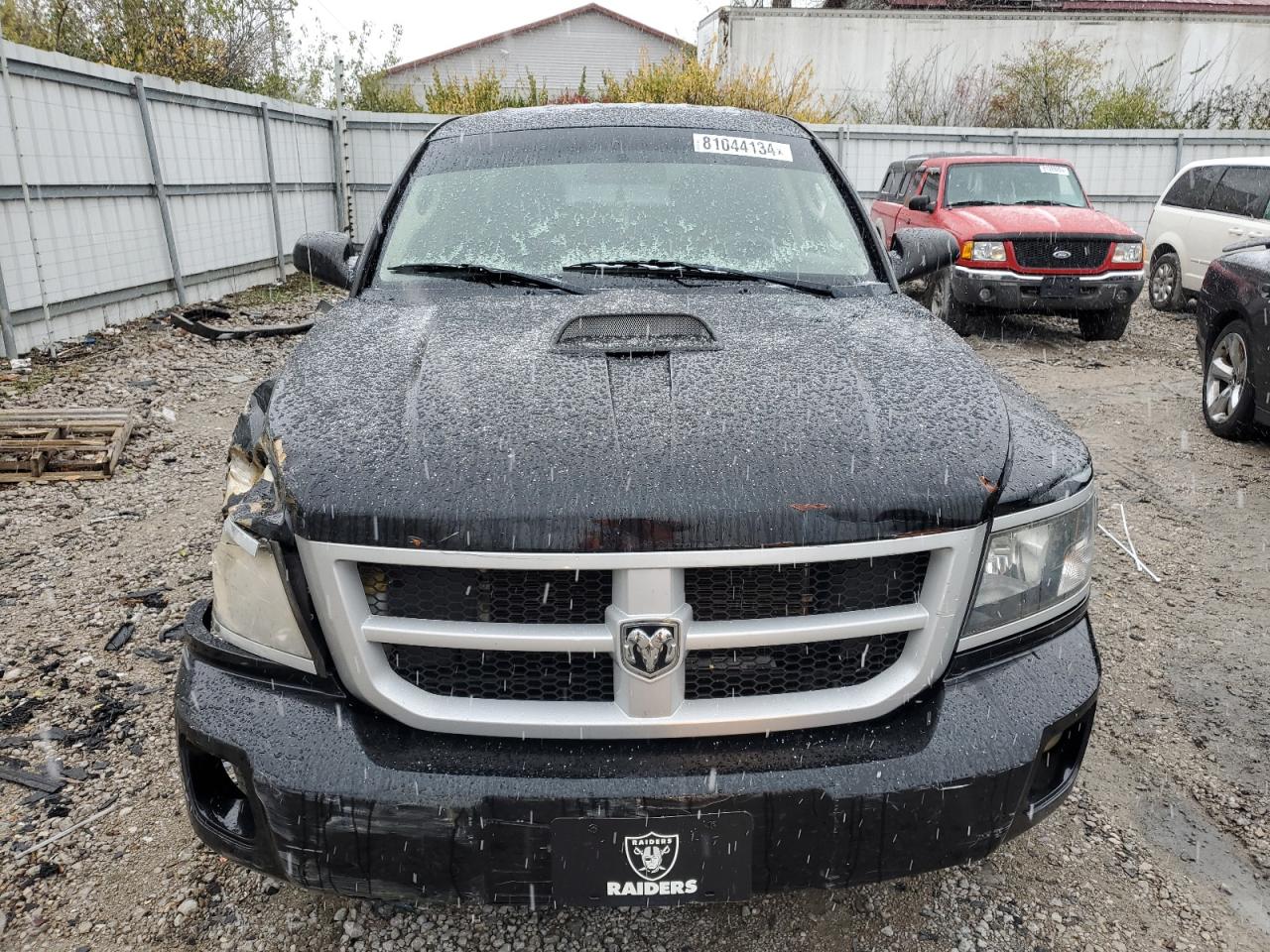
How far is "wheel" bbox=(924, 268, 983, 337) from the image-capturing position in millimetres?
9578

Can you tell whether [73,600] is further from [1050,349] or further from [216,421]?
[1050,349]

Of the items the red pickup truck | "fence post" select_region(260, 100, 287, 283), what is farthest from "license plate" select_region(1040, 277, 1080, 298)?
"fence post" select_region(260, 100, 287, 283)

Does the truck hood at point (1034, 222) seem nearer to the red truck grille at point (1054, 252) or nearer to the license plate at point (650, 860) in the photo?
the red truck grille at point (1054, 252)

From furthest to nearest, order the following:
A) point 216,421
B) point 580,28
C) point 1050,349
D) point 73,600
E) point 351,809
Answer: point 580,28 < point 1050,349 < point 216,421 < point 73,600 < point 351,809

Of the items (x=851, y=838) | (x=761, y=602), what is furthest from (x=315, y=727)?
(x=851, y=838)

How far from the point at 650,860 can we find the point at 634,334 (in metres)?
1.15

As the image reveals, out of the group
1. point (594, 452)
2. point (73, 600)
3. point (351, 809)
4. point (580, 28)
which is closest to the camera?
point (351, 809)

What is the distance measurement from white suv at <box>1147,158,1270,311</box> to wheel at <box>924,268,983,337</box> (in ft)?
8.35

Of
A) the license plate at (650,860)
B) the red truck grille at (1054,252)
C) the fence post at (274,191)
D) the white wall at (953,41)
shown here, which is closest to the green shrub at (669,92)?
the white wall at (953,41)

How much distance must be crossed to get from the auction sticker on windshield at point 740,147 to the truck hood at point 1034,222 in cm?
661

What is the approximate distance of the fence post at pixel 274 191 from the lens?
39.8 ft

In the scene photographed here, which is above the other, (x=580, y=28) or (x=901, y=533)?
(x=580, y=28)

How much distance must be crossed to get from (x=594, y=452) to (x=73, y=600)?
3.01 meters

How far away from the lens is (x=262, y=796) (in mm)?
1615
